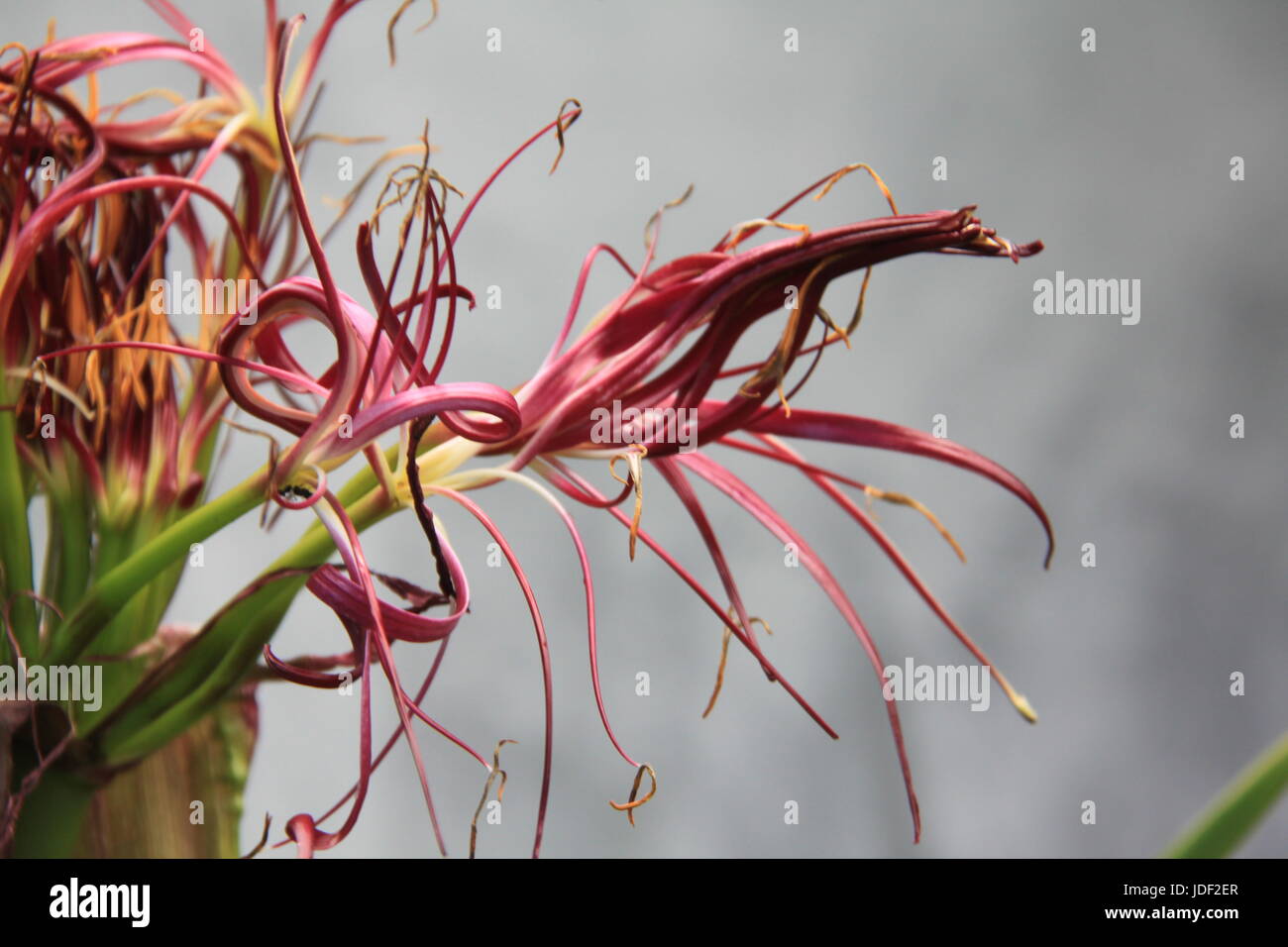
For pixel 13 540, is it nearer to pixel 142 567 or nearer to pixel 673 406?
pixel 142 567

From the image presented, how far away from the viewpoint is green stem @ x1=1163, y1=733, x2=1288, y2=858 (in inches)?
5.1

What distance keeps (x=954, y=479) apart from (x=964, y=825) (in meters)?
0.24

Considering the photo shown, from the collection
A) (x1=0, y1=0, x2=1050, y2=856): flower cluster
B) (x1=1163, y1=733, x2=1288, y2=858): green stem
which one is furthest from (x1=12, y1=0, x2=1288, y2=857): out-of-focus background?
(x1=1163, y1=733, x2=1288, y2=858): green stem

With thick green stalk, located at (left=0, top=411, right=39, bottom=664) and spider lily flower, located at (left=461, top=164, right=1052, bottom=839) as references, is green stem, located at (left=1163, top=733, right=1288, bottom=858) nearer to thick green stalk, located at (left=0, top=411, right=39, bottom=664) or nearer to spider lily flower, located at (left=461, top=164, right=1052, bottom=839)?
spider lily flower, located at (left=461, top=164, right=1052, bottom=839)

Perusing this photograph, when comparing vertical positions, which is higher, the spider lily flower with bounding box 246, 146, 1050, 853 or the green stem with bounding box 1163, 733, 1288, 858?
the spider lily flower with bounding box 246, 146, 1050, 853

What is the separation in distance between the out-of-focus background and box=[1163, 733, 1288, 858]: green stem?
1.89ft

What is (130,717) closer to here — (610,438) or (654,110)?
(610,438)

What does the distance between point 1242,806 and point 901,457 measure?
2.01ft

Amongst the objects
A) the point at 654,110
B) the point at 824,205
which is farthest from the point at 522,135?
the point at 824,205

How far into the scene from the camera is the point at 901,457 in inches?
28.9

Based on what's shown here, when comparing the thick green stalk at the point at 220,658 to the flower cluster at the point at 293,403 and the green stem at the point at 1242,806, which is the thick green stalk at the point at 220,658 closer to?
the flower cluster at the point at 293,403

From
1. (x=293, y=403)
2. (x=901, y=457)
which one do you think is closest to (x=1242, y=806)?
(x=293, y=403)

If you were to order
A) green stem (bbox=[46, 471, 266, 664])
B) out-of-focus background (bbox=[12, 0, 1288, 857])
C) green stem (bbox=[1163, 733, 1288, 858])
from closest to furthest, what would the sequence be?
green stem (bbox=[1163, 733, 1288, 858]) → green stem (bbox=[46, 471, 266, 664]) → out-of-focus background (bbox=[12, 0, 1288, 857])

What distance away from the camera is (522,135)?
26.6 inches
